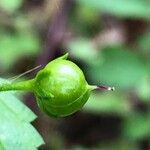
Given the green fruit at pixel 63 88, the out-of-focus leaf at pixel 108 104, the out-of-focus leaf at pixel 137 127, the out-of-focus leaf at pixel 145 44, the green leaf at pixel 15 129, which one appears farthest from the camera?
the out-of-focus leaf at pixel 108 104

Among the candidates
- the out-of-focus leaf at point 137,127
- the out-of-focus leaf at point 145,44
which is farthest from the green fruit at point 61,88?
the out-of-focus leaf at point 145,44

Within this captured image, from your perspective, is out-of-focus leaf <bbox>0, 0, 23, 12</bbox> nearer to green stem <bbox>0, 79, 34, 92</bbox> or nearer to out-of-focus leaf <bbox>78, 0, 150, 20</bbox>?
out-of-focus leaf <bbox>78, 0, 150, 20</bbox>

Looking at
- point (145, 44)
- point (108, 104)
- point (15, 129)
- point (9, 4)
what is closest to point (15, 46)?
point (9, 4)

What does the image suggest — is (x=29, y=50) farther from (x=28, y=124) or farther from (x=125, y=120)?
(x=28, y=124)

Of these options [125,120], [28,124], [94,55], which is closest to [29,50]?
[94,55]

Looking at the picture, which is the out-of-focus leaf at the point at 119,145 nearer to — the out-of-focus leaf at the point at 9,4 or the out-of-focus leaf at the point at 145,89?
the out-of-focus leaf at the point at 145,89

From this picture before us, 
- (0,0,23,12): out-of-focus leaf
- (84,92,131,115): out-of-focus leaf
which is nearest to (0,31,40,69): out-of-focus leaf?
(0,0,23,12): out-of-focus leaf

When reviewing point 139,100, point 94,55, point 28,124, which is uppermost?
point 28,124
